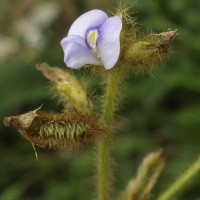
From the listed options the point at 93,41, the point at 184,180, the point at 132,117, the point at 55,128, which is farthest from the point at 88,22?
the point at 132,117

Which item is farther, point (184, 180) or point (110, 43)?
point (184, 180)

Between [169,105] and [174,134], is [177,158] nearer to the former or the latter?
[174,134]

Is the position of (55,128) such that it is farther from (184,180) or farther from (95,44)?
(184,180)

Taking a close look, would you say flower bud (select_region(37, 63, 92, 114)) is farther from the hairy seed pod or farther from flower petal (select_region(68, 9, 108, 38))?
flower petal (select_region(68, 9, 108, 38))

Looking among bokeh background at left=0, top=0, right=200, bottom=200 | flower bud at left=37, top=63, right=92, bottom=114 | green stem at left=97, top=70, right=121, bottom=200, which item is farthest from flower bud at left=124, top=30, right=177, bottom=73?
bokeh background at left=0, top=0, right=200, bottom=200

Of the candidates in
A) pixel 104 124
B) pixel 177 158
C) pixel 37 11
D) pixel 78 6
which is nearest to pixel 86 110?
pixel 104 124

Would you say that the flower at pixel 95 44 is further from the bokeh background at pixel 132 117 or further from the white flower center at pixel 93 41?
the bokeh background at pixel 132 117

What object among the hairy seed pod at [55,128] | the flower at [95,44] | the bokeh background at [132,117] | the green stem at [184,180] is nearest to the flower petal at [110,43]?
the flower at [95,44]
